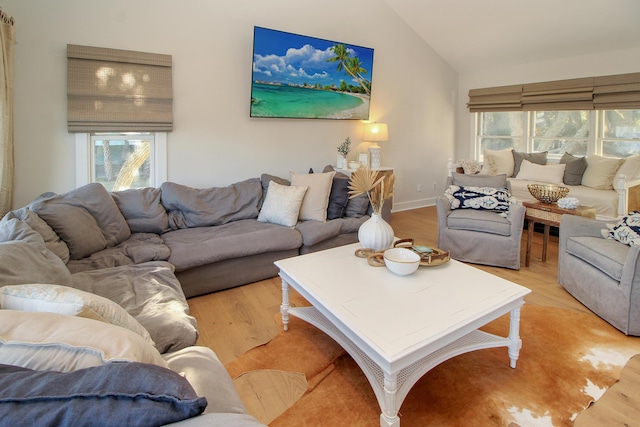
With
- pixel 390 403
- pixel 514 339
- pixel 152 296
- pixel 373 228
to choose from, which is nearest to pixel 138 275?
pixel 152 296

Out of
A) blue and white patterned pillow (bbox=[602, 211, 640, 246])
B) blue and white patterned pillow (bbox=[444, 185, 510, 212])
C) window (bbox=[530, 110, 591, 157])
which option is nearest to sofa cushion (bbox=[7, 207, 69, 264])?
blue and white patterned pillow (bbox=[444, 185, 510, 212])

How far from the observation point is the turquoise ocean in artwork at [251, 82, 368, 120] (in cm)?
410

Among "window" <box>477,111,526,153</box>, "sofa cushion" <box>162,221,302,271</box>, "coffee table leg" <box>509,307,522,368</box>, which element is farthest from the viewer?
"window" <box>477,111,526,153</box>

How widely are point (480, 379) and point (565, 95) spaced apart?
179 inches

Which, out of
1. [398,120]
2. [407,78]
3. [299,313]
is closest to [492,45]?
[407,78]

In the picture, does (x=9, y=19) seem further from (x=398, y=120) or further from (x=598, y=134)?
(x=598, y=134)

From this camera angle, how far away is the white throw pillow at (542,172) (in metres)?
4.79

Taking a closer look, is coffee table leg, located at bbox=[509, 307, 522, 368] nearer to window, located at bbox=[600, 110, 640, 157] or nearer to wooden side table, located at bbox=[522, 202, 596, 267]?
wooden side table, located at bbox=[522, 202, 596, 267]

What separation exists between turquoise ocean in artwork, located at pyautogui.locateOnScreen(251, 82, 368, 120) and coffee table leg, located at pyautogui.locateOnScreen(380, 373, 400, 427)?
328 centimetres

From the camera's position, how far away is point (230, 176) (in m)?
4.13

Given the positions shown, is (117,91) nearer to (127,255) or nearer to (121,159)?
(121,159)

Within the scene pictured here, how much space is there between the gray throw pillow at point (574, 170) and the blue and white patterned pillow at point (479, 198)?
1.75 meters

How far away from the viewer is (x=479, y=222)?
3.46m

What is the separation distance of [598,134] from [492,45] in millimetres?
1815
